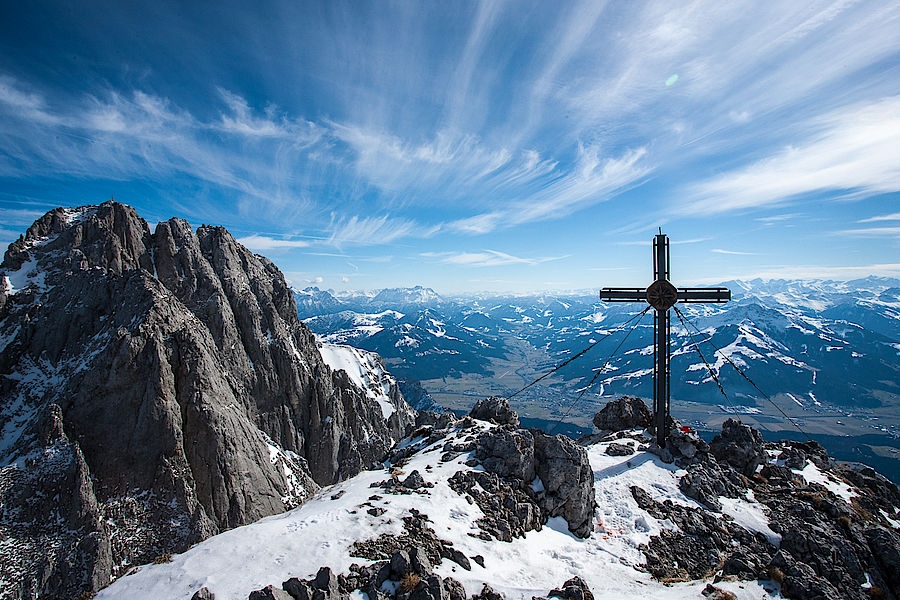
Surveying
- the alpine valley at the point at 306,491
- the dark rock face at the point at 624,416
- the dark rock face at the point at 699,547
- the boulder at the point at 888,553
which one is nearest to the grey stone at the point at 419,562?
the alpine valley at the point at 306,491

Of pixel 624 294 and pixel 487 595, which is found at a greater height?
pixel 624 294

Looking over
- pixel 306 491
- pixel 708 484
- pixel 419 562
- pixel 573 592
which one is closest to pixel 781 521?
pixel 708 484

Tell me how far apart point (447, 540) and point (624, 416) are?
89.6 ft

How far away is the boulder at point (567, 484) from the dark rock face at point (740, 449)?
14590 millimetres

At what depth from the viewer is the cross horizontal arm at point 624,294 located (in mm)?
31498

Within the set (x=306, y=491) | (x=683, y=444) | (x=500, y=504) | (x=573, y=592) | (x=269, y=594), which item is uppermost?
(x=269, y=594)

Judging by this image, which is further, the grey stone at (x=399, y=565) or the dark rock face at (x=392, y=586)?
the grey stone at (x=399, y=565)

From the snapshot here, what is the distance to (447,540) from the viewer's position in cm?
1650

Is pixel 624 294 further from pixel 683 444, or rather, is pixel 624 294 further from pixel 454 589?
pixel 454 589

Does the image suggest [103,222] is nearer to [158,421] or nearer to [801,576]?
[158,421]

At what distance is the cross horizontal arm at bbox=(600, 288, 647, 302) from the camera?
103ft

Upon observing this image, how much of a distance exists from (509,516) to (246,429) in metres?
44.4

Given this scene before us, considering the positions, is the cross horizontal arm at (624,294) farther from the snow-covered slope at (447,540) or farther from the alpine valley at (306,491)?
the snow-covered slope at (447,540)

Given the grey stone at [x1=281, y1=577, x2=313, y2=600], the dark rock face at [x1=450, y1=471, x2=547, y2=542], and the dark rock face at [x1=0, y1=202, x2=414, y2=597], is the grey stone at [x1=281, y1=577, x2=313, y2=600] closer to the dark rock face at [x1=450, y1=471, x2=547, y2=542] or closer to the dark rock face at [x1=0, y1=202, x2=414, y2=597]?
the dark rock face at [x1=450, y1=471, x2=547, y2=542]
